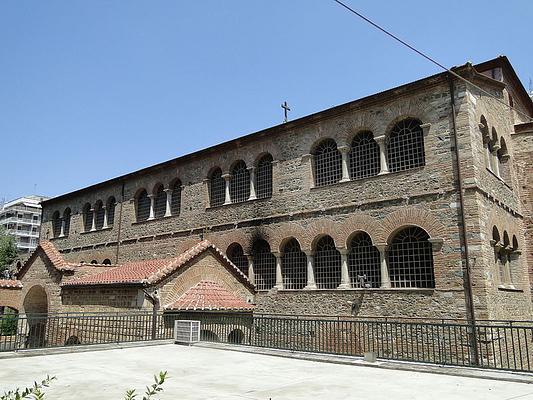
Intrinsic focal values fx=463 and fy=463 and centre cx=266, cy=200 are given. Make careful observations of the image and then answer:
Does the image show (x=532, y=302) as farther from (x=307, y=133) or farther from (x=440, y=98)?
(x=307, y=133)

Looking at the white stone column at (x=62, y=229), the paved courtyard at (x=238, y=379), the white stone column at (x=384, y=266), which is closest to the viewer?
the paved courtyard at (x=238, y=379)

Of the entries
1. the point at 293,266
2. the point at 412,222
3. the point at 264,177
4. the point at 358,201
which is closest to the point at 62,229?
the point at 264,177

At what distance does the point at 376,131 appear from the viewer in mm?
15805

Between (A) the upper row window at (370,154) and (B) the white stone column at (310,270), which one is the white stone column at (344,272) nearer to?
(B) the white stone column at (310,270)

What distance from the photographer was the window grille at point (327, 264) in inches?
649

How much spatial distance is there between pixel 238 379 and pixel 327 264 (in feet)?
31.1

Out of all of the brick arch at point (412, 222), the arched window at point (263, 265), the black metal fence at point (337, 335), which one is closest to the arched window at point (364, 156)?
the brick arch at point (412, 222)

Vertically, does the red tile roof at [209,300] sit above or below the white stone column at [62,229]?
below

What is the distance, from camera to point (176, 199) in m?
23.0

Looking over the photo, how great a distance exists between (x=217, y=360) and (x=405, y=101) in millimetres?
10177

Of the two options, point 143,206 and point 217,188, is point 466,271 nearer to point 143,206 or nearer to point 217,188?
point 217,188

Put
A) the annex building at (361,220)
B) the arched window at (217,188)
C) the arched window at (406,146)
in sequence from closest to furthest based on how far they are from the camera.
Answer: the annex building at (361,220) < the arched window at (406,146) < the arched window at (217,188)

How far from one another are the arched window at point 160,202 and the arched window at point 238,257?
520 cm

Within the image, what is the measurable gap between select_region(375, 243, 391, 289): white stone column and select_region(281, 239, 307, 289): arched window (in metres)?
3.33
